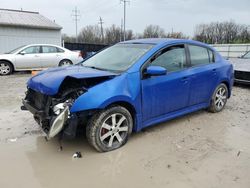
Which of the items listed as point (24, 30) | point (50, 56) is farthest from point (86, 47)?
point (50, 56)

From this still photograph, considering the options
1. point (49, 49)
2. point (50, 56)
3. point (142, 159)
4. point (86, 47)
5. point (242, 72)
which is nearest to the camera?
point (142, 159)

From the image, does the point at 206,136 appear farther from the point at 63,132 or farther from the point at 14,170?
the point at 14,170

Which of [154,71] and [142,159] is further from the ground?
[154,71]

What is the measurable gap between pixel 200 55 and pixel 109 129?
2.51 metres

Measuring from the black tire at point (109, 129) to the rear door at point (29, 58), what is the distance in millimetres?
9039

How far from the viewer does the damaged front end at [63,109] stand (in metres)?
3.13

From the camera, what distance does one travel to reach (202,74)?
4.69 m

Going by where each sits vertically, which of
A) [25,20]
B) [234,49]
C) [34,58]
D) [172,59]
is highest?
[25,20]

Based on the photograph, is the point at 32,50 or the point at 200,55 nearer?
the point at 200,55

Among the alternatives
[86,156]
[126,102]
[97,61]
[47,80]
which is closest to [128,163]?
[86,156]

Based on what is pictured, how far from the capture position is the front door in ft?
12.6

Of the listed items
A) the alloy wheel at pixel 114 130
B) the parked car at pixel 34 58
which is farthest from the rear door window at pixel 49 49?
the alloy wheel at pixel 114 130

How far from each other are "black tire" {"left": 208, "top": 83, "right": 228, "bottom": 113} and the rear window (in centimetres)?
65

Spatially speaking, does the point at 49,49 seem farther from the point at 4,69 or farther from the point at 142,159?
the point at 142,159
